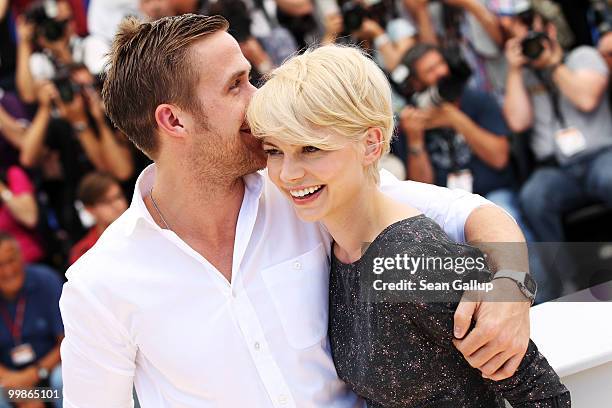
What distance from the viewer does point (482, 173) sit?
337 cm

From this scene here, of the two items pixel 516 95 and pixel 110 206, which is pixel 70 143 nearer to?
pixel 110 206

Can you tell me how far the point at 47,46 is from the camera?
3395mm

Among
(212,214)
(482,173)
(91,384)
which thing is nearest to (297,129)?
(212,214)

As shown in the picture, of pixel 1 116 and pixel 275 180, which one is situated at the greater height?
pixel 275 180

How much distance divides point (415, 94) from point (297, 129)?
2.18 meters

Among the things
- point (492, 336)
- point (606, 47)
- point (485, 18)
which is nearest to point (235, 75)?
point (492, 336)

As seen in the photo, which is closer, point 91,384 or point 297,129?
point 297,129

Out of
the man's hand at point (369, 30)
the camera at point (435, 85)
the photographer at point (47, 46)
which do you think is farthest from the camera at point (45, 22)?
the camera at point (435, 85)

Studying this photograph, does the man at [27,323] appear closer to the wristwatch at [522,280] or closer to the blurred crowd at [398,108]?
the blurred crowd at [398,108]

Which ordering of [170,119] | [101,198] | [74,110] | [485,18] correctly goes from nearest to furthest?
[170,119] < [101,198] < [74,110] < [485,18]

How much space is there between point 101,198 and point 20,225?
35 cm

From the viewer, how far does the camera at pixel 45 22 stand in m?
3.38

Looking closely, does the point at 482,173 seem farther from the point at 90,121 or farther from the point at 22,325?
the point at 22,325

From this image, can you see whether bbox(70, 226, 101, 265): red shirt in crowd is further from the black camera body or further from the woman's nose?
the woman's nose
